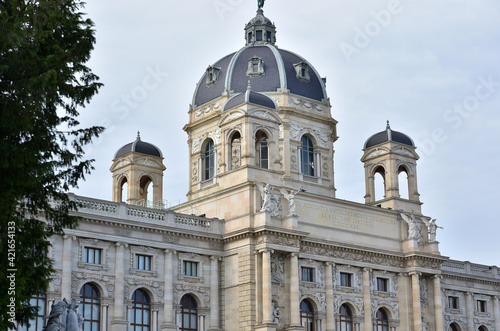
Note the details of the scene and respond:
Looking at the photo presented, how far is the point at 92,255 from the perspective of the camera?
4934cm

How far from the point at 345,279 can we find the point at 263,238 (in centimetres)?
816

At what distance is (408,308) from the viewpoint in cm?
5997

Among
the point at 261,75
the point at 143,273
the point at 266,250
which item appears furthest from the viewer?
the point at 261,75

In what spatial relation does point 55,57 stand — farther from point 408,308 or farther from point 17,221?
point 408,308

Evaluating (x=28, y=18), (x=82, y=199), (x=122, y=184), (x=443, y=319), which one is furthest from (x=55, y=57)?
(x=443, y=319)

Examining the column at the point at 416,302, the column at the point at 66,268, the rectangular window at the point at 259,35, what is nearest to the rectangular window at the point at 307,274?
the column at the point at 416,302

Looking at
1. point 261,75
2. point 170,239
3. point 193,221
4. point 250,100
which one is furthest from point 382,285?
point 261,75

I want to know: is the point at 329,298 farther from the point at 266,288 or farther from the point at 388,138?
the point at 388,138

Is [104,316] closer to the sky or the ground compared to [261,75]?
closer to the ground

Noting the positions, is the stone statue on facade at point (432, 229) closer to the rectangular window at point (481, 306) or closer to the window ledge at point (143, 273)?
the rectangular window at point (481, 306)

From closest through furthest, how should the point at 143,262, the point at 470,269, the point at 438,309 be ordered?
the point at 143,262 → the point at 438,309 → the point at 470,269

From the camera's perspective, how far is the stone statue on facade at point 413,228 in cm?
6112

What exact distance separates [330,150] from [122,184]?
16.0 meters

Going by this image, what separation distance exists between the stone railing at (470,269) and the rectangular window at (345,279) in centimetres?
1121
